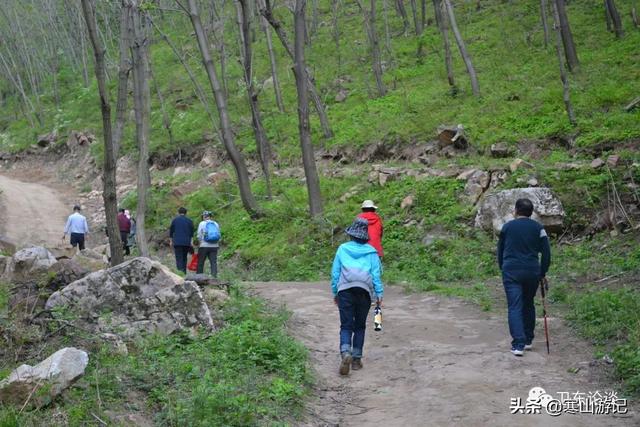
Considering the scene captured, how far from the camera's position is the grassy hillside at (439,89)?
18.4 m

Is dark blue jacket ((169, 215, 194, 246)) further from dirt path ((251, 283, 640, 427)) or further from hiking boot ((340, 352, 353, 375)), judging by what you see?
hiking boot ((340, 352, 353, 375))

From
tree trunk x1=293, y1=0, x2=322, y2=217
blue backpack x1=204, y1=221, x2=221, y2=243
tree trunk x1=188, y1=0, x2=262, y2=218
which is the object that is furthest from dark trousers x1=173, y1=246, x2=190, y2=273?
tree trunk x1=188, y1=0, x2=262, y2=218

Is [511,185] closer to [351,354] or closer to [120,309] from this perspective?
[351,354]

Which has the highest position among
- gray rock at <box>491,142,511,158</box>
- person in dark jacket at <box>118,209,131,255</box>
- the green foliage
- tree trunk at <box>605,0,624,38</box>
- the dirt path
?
tree trunk at <box>605,0,624,38</box>

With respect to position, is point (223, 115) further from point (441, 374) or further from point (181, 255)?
point (441, 374)

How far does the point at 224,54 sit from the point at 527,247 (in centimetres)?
2399

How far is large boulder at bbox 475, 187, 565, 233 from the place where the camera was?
44.5 ft

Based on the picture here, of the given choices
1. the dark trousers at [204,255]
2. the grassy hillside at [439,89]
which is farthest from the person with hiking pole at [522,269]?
the grassy hillside at [439,89]

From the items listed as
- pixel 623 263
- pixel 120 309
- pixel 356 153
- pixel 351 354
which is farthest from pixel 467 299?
pixel 356 153

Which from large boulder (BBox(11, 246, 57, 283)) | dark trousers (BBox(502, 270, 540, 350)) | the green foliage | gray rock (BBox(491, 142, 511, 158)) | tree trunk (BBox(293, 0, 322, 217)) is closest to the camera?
the green foliage

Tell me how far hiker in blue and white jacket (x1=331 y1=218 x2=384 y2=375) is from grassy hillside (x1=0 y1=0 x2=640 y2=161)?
10.2m

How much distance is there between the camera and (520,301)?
746cm

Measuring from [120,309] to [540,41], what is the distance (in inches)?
906

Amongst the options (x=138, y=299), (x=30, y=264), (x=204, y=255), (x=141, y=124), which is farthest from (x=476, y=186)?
(x=30, y=264)
